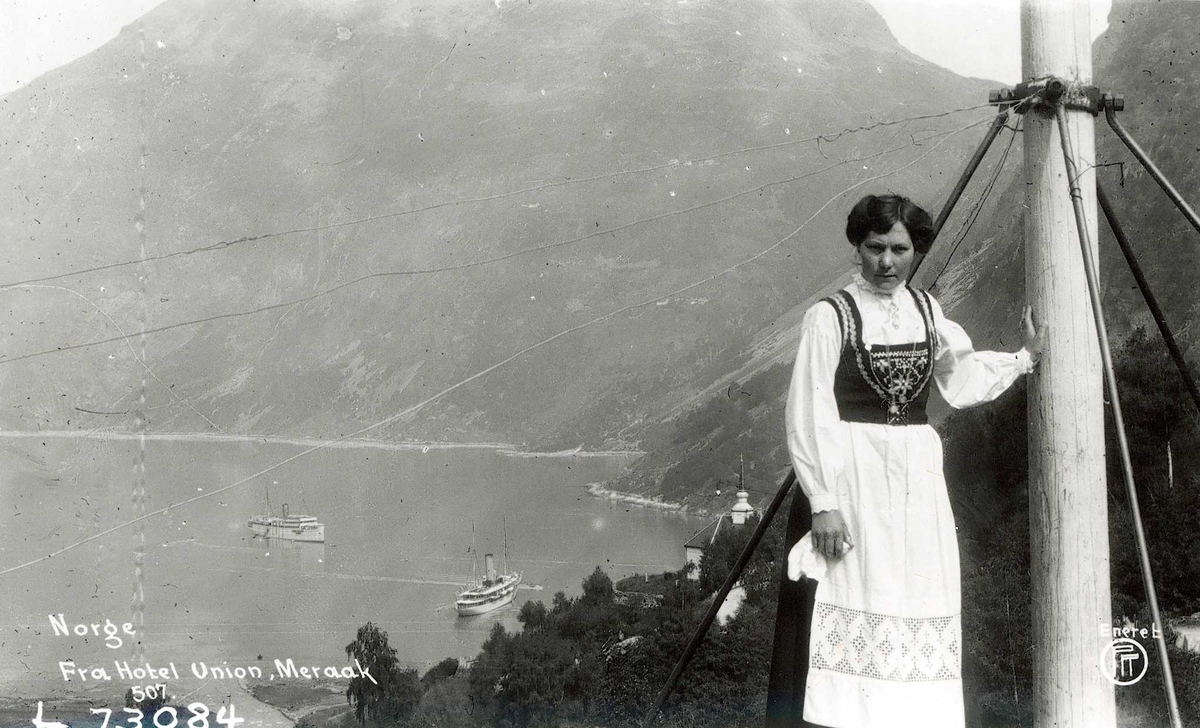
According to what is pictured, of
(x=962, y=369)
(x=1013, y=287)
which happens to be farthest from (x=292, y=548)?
(x=962, y=369)

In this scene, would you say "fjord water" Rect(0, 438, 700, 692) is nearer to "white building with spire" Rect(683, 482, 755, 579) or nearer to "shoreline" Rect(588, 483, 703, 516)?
"shoreline" Rect(588, 483, 703, 516)

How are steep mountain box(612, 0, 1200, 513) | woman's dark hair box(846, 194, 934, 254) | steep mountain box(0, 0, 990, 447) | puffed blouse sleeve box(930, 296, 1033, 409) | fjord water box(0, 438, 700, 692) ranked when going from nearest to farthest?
woman's dark hair box(846, 194, 934, 254) < puffed blouse sleeve box(930, 296, 1033, 409) < steep mountain box(0, 0, 990, 447) < steep mountain box(612, 0, 1200, 513) < fjord water box(0, 438, 700, 692)

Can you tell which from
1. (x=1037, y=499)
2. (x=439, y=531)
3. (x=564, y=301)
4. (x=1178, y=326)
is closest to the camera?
(x=1037, y=499)

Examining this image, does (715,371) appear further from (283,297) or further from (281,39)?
(281,39)

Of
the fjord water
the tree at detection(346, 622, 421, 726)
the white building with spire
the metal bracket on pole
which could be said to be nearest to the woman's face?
the metal bracket on pole

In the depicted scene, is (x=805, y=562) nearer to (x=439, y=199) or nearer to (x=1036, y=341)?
(x=1036, y=341)

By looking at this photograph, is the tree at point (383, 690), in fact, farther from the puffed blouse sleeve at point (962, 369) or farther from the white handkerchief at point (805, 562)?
→ the puffed blouse sleeve at point (962, 369)

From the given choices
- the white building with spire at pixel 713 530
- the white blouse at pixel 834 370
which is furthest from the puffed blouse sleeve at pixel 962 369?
the white building with spire at pixel 713 530

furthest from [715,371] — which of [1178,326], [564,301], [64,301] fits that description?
[64,301]
